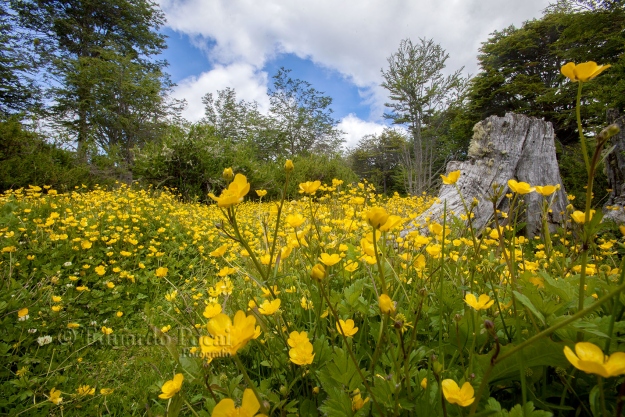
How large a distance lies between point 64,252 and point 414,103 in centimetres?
1399

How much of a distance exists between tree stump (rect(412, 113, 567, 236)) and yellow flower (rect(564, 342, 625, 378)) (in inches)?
135

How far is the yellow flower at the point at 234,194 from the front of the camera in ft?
1.72

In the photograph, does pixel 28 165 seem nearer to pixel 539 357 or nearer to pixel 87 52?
pixel 539 357

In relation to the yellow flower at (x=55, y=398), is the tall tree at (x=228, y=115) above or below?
above

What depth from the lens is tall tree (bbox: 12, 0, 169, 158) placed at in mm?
13398

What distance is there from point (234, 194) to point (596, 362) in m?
0.56

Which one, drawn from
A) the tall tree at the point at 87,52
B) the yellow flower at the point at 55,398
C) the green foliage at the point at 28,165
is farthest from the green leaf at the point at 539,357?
the tall tree at the point at 87,52

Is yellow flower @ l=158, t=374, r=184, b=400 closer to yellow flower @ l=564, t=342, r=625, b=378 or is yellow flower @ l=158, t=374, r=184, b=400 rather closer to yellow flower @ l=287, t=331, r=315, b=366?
yellow flower @ l=287, t=331, r=315, b=366

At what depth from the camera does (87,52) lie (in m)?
14.6

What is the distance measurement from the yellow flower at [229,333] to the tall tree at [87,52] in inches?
634

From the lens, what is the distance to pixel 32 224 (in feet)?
8.80

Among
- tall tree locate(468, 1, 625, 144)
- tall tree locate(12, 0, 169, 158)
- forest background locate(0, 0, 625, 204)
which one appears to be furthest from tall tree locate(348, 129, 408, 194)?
tall tree locate(12, 0, 169, 158)

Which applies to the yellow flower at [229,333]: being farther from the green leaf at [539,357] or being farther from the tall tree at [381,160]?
the tall tree at [381,160]

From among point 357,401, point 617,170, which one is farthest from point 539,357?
point 617,170
